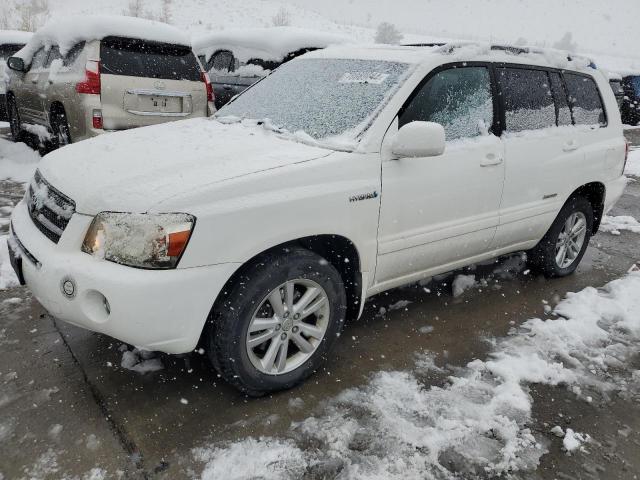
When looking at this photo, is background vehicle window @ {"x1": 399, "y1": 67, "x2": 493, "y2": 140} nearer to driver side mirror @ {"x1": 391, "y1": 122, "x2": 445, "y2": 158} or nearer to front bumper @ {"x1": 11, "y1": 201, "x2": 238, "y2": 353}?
driver side mirror @ {"x1": 391, "y1": 122, "x2": 445, "y2": 158}

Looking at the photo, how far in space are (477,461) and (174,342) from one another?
1.43 m

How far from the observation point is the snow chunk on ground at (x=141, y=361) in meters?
2.74

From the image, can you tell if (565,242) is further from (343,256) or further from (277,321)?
(277,321)

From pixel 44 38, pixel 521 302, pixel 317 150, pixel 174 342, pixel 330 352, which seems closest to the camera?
pixel 174 342

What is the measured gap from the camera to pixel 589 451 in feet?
7.75

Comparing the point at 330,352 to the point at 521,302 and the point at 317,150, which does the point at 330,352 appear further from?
the point at 521,302

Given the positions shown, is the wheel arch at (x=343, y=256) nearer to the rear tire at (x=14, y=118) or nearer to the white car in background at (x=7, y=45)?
the rear tire at (x=14, y=118)

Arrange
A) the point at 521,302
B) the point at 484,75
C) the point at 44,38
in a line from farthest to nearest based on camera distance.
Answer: the point at 44,38, the point at 521,302, the point at 484,75

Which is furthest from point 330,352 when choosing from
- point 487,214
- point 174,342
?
point 487,214

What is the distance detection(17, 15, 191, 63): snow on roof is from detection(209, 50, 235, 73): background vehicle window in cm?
247

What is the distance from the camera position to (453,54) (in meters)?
3.13

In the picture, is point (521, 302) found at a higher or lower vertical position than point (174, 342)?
lower

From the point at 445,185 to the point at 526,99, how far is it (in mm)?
1142

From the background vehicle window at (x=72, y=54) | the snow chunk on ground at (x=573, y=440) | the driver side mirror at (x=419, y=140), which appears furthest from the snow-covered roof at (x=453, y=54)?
the background vehicle window at (x=72, y=54)
